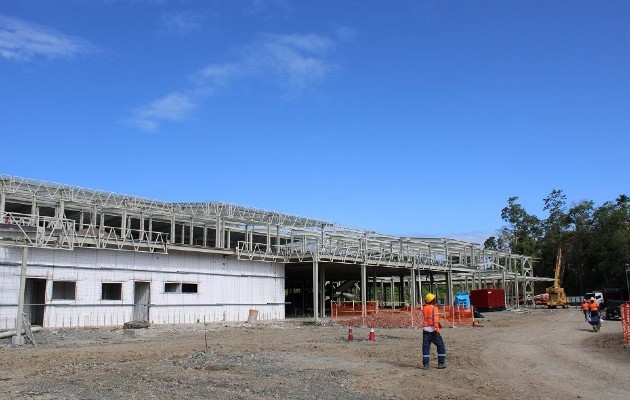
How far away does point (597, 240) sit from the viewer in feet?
253

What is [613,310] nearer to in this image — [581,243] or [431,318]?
[431,318]

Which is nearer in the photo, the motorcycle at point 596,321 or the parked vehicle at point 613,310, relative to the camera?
the motorcycle at point 596,321

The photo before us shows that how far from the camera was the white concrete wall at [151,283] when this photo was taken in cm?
2595

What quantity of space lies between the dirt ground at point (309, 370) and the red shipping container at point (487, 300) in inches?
1185

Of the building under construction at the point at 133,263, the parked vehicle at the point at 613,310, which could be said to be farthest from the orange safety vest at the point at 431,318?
the parked vehicle at the point at 613,310

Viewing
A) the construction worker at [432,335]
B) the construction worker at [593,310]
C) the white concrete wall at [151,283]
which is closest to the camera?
the construction worker at [432,335]


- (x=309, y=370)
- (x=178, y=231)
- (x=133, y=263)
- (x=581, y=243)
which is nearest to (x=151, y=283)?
(x=133, y=263)

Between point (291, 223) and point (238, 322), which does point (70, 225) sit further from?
point (291, 223)

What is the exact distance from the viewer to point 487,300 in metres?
51.5

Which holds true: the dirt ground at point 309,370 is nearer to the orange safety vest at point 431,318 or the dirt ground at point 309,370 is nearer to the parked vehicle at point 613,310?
the orange safety vest at point 431,318

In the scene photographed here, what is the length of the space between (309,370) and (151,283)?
61.9 feet

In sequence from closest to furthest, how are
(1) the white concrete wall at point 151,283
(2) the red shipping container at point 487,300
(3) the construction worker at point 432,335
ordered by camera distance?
(3) the construction worker at point 432,335, (1) the white concrete wall at point 151,283, (2) the red shipping container at point 487,300

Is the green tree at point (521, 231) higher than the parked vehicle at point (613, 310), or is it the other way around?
the green tree at point (521, 231)

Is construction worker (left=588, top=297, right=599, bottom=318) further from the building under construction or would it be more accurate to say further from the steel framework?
the steel framework
